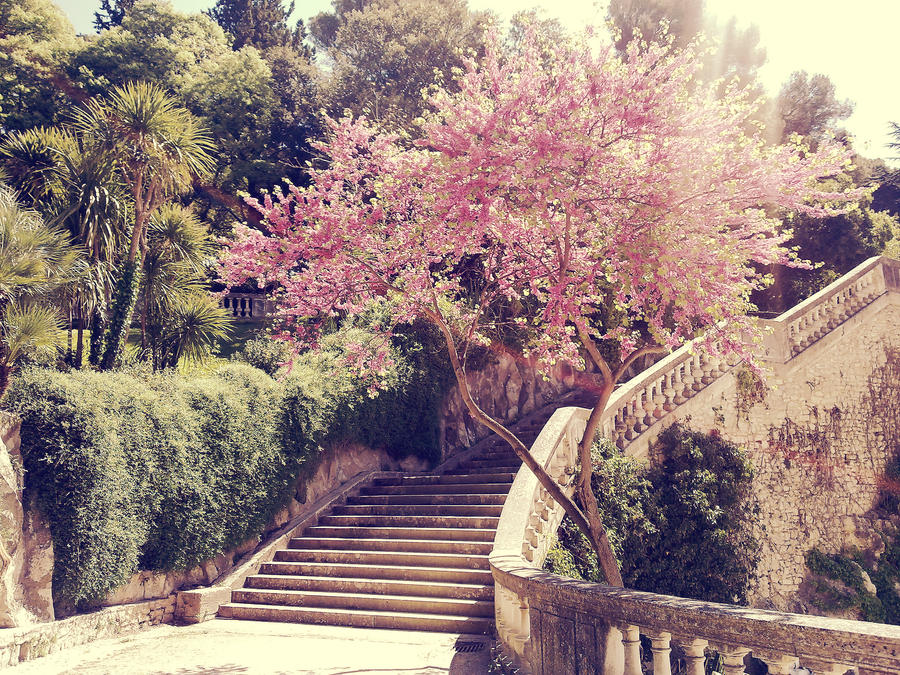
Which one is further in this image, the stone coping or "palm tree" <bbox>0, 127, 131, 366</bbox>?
"palm tree" <bbox>0, 127, 131, 366</bbox>

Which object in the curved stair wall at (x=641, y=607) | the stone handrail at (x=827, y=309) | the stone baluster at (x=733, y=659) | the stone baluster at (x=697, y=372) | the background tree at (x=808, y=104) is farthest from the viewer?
the background tree at (x=808, y=104)

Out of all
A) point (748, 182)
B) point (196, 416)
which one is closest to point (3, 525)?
→ point (196, 416)

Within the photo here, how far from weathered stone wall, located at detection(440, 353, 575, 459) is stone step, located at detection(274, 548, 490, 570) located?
446cm

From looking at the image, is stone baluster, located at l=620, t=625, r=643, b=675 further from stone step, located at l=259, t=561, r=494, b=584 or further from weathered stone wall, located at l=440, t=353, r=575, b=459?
weathered stone wall, located at l=440, t=353, r=575, b=459

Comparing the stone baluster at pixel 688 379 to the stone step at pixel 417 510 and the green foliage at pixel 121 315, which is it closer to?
the stone step at pixel 417 510

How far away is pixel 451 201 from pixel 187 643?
5749mm

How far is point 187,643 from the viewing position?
7.73 m

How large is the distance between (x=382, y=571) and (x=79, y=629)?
3650 mm

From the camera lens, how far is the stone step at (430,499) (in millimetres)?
10641

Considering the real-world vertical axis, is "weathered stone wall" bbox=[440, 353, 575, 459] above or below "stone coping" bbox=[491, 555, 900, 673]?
above

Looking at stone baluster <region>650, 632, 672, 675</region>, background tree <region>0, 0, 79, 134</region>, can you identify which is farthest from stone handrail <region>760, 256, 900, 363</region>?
background tree <region>0, 0, 79, 134</region>

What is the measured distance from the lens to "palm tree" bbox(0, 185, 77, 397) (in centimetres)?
768

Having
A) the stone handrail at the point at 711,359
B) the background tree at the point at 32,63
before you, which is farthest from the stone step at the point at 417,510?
the background tree at the point at 32,63

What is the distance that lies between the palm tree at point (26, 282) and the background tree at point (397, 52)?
18210mm
